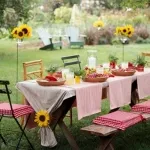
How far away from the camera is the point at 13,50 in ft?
48.5

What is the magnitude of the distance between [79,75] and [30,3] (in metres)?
9.05

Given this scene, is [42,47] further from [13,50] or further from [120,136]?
[120,136]

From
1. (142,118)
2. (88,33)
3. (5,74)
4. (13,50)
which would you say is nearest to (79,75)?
(142,118)

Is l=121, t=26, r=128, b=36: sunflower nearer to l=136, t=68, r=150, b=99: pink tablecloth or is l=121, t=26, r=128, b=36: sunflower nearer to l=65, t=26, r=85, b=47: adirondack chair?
l=136, t=68, r=150, b=99: pink tablecloth

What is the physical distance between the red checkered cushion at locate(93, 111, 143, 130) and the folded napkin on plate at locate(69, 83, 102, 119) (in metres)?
0.16

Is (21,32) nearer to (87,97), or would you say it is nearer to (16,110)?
(16,110)

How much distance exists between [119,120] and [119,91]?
0.67m

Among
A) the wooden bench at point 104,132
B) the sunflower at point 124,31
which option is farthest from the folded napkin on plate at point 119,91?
the sunflower at point 124,31

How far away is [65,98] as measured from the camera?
3971mm

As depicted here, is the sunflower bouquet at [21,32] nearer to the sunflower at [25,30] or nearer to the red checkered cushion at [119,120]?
the sunflower at [25,30]

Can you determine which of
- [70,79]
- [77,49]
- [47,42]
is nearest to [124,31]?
[70,79]

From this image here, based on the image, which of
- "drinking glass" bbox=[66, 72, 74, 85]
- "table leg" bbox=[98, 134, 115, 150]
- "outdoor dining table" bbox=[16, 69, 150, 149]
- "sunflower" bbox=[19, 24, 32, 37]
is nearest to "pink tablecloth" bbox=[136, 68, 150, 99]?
"outdoor dining table" bbox=[16, 69, 150, 149]

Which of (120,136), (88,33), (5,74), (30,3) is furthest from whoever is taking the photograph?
(88,33)

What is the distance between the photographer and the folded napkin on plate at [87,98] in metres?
4.08
